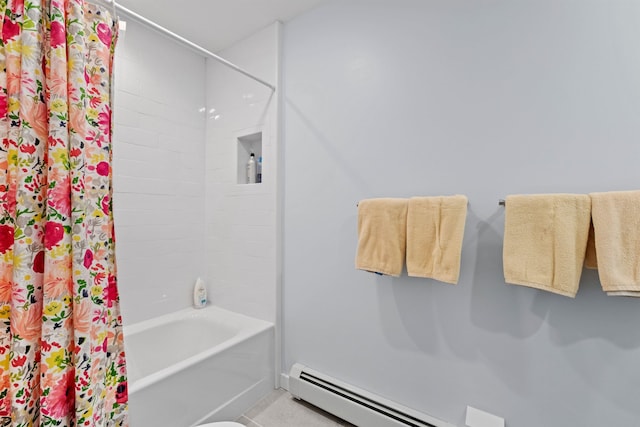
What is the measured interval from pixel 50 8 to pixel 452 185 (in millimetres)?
1659

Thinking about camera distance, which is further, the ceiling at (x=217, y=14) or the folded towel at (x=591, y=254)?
the ceiling at (x=217, y=14)

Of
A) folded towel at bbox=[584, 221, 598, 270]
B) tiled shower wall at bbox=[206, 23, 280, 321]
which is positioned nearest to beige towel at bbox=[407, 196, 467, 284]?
folded towel at bbox=[584, 221, 598, 270]

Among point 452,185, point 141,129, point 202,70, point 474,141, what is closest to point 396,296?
point 452,185

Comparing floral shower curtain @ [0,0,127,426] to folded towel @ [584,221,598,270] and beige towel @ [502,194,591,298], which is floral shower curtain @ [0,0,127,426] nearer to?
beige towel @ [502,194,591,298]

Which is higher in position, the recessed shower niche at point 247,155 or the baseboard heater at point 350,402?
the recessed shower niche at point 247,155

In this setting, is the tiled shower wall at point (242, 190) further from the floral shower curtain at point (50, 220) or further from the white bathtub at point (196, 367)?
the floral shower curtain at point (50, 220)

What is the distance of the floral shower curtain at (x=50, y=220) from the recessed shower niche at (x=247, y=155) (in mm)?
1253

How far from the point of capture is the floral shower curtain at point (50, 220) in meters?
0.87

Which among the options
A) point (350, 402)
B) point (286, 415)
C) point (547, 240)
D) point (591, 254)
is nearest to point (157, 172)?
point (286, 415)

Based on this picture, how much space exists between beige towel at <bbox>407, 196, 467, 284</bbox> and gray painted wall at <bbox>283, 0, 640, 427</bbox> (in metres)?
0.15

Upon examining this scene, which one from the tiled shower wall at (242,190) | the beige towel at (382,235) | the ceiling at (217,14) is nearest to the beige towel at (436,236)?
the beige towel at (382,235)

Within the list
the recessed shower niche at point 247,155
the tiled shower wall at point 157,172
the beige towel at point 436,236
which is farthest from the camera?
the recessed shower niche at point 247,155

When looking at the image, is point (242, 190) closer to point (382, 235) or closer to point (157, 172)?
point (157, 172)

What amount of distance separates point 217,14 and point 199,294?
2.03 metres
